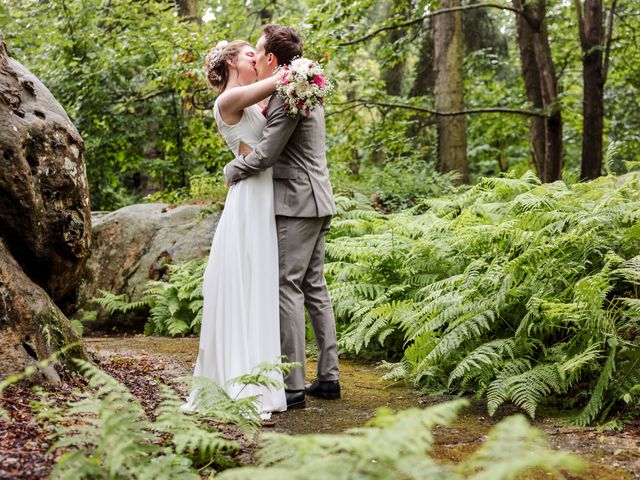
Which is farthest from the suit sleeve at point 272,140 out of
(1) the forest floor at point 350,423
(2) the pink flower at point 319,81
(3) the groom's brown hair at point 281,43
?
(1) the forest floor at point 350,423

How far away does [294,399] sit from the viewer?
4.45 m

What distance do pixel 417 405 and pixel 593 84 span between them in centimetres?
601

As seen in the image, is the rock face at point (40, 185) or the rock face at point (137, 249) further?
the rock face at point (137, 249)

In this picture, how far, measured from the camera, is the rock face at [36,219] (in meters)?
3.78

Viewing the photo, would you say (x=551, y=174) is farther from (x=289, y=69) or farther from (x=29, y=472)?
(x=29, y=472)

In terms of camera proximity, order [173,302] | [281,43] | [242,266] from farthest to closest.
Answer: [173,302] < [281,43] < [242,266]

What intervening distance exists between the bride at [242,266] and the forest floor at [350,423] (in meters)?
0.44

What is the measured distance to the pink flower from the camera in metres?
4.46

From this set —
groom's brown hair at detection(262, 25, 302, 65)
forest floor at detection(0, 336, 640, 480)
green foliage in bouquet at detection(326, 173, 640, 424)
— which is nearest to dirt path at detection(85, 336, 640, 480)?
forest floor at detection(0, 336, 640, 480)

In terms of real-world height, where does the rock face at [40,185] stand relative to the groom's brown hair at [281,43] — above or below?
below

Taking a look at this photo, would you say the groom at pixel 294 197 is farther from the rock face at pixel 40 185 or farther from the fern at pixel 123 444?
the fern at pixel 123 444

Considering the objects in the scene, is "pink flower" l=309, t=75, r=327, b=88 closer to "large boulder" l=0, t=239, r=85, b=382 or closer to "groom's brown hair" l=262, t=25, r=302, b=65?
"groom's brown hair" l=262, t=25, r=302, b=65

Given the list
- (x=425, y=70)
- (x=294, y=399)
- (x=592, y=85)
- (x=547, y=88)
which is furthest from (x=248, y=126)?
(x=425, y=70)

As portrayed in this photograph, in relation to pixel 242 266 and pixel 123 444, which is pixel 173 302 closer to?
pixel 242 266
